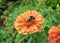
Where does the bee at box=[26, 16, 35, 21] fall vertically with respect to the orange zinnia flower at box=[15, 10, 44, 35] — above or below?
above

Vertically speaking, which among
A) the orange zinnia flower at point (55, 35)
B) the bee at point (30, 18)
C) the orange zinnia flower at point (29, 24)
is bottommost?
the orange zinnia flower at point (55, 35)

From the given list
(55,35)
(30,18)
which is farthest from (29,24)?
(55,35)

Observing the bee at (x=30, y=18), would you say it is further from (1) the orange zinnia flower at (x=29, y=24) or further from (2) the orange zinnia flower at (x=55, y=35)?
(2) the orange zinnia flower at (x=55, y=35)

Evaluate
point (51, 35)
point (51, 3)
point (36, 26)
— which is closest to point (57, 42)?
point (51, 35)

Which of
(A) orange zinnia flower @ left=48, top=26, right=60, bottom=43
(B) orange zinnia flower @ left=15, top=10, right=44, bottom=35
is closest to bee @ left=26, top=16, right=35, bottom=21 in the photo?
(B) orange zinnia flower @ left=15, top=10, right=44, bottom=35

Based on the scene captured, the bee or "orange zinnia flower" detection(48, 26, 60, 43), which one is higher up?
the bee

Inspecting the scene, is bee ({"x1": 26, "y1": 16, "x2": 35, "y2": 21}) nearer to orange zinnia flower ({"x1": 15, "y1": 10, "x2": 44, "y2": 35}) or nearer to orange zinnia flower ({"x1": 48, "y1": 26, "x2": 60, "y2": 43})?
orange zinnia flower ({"x1": 15, "y1": 10, "x2": 44, "y2": 35})

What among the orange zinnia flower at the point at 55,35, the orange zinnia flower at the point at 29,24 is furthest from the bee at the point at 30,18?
the orange zinnia flower at the point at 55,35

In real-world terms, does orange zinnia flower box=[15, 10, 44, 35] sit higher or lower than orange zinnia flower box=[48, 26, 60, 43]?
higher

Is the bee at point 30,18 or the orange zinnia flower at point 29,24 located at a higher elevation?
the bee at point 30,18

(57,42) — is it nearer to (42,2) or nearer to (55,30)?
(55,30)

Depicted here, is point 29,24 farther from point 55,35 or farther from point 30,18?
point 55,35

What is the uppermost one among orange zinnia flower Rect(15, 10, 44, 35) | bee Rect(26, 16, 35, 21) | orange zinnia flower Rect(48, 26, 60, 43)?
bee Rect(26, 16, 35, 21)
